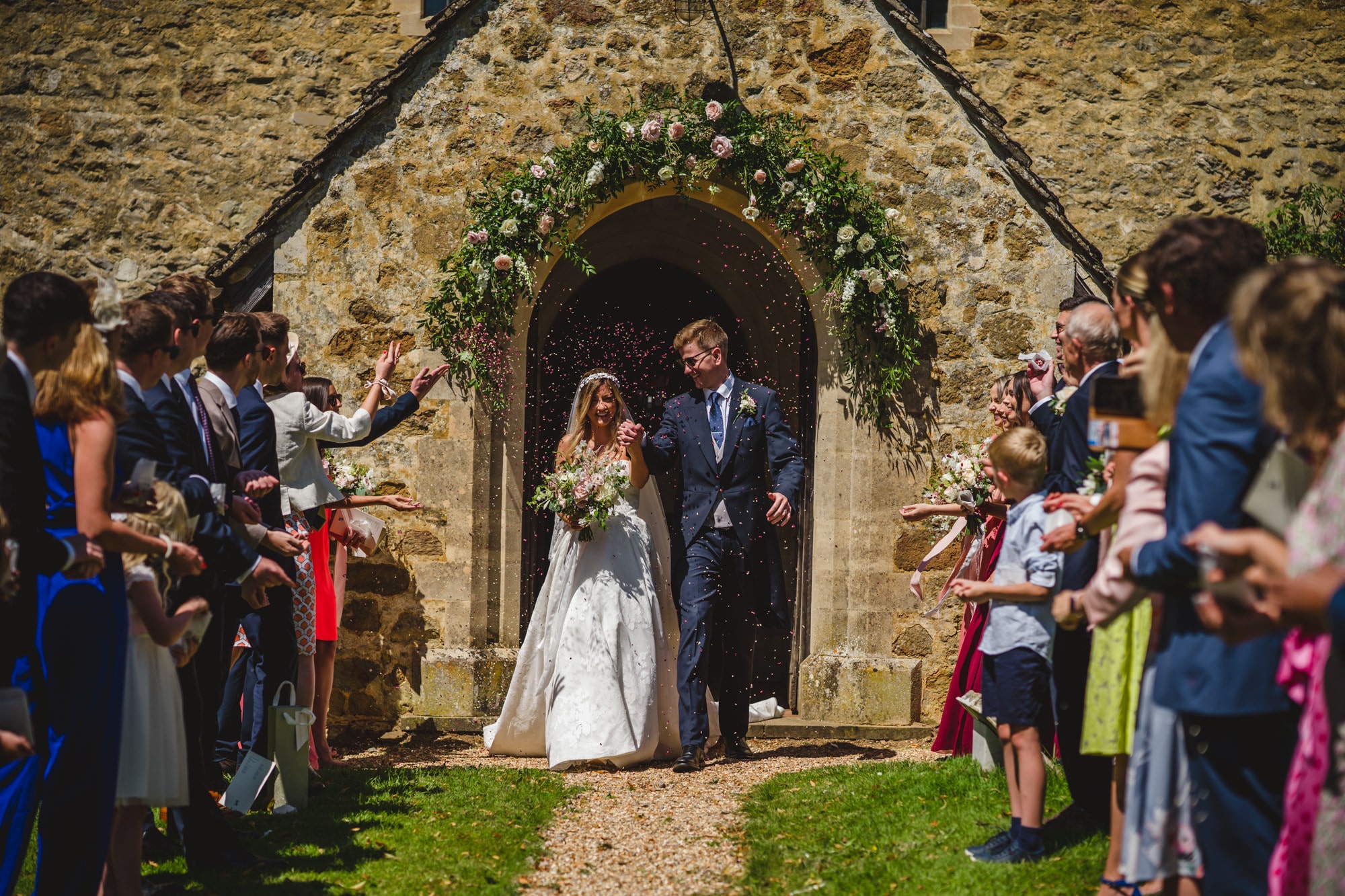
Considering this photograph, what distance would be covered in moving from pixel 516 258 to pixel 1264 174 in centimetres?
621

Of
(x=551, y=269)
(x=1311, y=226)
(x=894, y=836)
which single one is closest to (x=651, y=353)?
(x=551, y=269)

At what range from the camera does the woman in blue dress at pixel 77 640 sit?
303cm

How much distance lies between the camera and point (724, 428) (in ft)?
21.7

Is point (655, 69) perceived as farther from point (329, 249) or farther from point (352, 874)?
point (352, 874)

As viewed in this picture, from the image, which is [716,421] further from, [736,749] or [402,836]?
[402,836]

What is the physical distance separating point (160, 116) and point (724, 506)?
591cm

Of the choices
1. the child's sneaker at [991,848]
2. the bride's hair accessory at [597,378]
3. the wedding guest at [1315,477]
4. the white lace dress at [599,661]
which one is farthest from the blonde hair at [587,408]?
the wedding guest at [1315,477]

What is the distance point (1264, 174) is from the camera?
9.55 m

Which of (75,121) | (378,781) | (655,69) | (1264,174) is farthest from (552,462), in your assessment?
(1264,174)

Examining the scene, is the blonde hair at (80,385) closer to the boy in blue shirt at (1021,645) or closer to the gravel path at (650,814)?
the gravel path at (650,814)

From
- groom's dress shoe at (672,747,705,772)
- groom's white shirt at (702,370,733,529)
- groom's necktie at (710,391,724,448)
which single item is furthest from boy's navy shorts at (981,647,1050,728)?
groom's necktie at (710,391,724,448)

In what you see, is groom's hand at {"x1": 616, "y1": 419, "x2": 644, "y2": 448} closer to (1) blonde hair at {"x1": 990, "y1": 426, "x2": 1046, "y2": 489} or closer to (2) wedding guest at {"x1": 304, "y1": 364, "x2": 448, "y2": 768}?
(2) wedding guest at {"x1": 304, "y1": 364, "x2": 448, "y2": 768}

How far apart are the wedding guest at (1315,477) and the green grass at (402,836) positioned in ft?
8.69

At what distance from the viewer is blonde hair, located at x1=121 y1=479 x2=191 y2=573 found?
3322mm
